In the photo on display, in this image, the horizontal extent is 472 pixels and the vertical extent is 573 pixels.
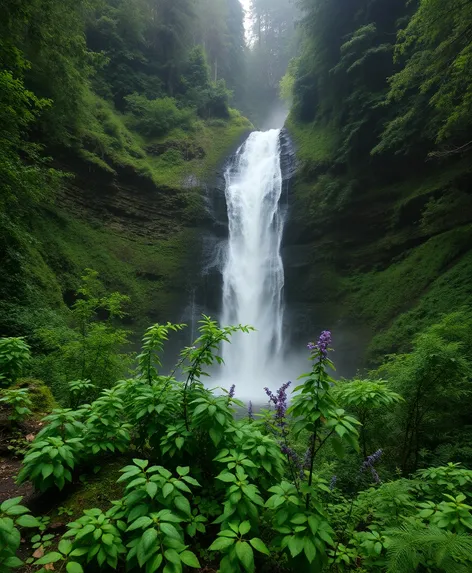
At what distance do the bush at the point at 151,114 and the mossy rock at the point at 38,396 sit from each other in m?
21.4

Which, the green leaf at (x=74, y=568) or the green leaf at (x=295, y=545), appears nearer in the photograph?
the green leaf at (x=74, y=568)

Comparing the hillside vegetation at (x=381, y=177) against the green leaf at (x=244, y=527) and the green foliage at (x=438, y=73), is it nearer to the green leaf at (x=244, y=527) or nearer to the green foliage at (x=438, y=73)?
the green foliage at (x=438, y=73)

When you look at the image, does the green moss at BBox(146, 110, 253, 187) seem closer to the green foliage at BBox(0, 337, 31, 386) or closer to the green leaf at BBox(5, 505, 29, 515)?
the green foliage at BBox(0, 337, 31, 386)

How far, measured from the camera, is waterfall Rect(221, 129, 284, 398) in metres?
16.8

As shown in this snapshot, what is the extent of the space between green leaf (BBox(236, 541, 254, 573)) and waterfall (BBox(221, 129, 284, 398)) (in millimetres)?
13120

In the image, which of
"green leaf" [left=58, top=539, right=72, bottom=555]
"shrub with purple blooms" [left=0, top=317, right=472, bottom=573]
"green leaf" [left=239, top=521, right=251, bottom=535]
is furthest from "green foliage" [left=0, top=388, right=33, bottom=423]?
"green leaf" [left=239, top=521, right=251, bottom=535]

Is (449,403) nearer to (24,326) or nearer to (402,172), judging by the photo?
(24,326)

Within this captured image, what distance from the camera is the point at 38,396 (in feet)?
15.1

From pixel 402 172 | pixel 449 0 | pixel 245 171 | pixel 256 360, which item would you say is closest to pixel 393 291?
→ pixel 402 172

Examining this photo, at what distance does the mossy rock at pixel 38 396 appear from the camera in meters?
4.43

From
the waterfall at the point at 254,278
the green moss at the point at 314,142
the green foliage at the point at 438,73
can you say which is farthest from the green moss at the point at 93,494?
the green moss at the point at 314,142

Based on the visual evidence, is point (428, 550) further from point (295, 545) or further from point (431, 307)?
point (431, 307)

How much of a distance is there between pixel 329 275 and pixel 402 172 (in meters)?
5.88

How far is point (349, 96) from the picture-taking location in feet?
55.4
